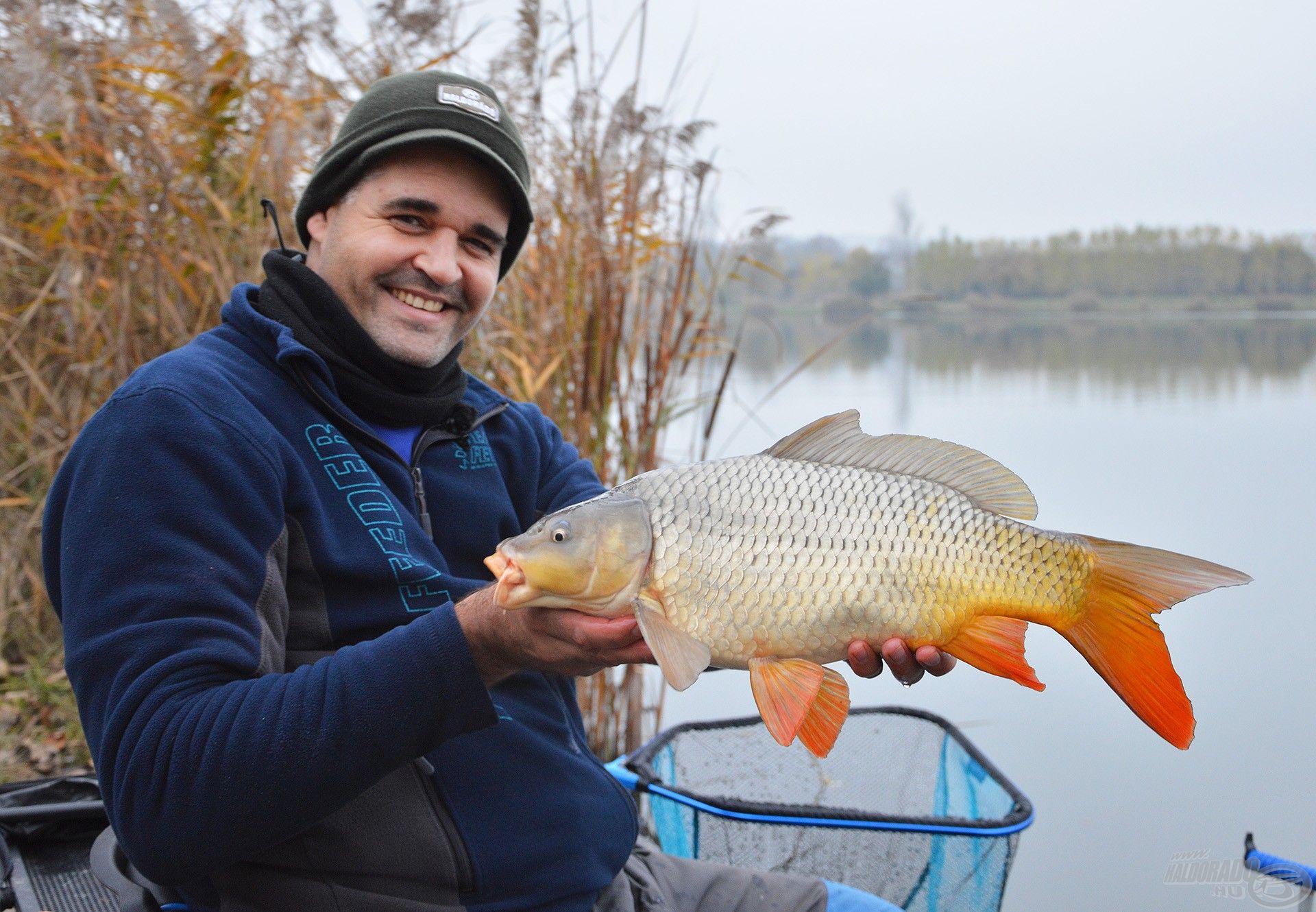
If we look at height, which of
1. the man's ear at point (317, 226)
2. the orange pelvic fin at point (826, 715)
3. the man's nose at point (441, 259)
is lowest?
the orange pelvic fin at point (826, 715)

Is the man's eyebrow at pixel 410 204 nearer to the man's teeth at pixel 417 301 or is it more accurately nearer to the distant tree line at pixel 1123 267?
the man's teeth at pixel 417 301

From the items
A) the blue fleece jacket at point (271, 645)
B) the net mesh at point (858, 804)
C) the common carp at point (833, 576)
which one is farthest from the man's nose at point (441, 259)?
the net mesh at point (858, 804)

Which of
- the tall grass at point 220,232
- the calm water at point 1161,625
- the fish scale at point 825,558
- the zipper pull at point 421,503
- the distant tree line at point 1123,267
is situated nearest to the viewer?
the fish scale at point 825,558

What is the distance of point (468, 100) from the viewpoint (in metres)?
1.33

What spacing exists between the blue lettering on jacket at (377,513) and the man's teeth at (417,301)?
25 centimetres

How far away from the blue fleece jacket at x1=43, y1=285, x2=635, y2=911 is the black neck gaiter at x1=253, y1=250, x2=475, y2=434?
48 millimetres

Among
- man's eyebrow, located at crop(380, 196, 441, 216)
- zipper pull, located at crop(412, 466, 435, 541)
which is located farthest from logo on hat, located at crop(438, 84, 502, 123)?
zipper pull, located at crop(412, 466, 435, 541)

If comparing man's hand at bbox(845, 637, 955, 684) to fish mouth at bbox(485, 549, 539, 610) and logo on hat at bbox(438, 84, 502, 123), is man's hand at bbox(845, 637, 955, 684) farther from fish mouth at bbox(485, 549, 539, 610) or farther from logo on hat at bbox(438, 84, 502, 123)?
logo on hat at bbox(438, 84, 502, 123)

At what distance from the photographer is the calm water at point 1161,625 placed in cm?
260

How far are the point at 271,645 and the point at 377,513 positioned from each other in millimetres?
188

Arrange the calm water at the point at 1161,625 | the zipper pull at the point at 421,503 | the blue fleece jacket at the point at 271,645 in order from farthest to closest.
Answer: the calm water at the point at 1161,625
the zipper pull at the point at 421,503
the blue fleece jacket at the point at 271,645

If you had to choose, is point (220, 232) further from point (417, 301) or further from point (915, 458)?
point (915, 458)

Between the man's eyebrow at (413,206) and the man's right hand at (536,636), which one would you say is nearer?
the man's right hand at (536,636)

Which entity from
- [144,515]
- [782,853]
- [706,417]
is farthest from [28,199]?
[782,853]
